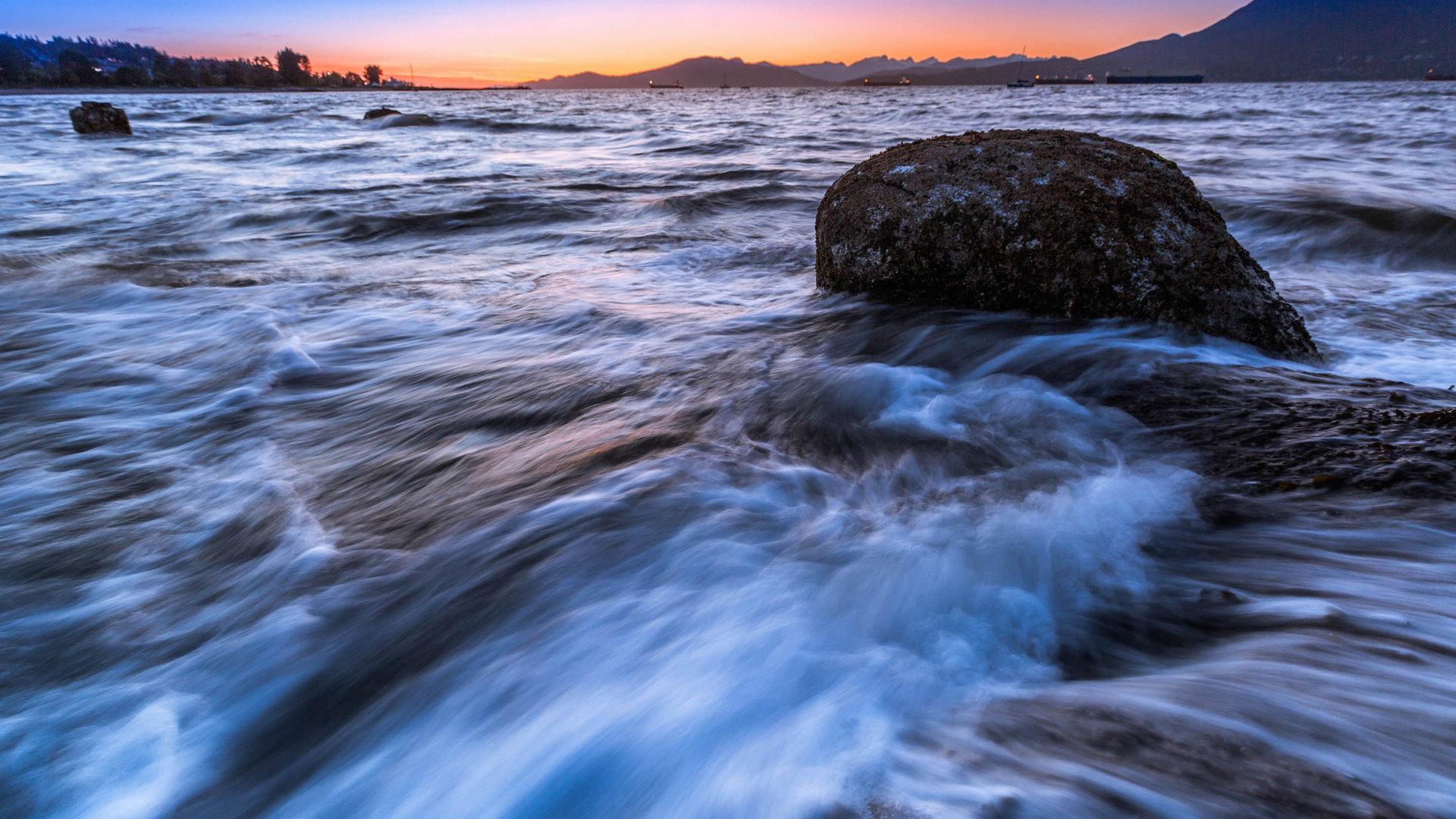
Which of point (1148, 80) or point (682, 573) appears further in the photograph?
point (1148, 80)

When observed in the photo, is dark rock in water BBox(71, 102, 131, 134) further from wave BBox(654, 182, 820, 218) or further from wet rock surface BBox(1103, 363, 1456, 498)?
wet rock surface BBox(1103, 363, 1456, 498)

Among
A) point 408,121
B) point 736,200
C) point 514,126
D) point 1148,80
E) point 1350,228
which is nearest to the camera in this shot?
point 1350,228

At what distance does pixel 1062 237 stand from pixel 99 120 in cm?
2717

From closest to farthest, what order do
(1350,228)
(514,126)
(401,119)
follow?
(1350,228) → (514,126) → (401,119)

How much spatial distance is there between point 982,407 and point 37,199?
12561mm

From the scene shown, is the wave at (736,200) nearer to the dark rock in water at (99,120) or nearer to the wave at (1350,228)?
the wave at (1350,228)

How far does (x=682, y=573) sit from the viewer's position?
2.37 meters

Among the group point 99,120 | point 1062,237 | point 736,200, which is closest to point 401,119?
point 99,120

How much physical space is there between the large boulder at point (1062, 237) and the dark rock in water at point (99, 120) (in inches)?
1021

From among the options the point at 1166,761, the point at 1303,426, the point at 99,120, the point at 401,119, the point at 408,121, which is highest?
the point at 401,119

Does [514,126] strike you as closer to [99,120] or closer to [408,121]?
[408,121]

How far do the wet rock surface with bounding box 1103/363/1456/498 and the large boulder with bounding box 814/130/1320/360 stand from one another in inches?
19.8

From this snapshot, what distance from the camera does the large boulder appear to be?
3455 mm

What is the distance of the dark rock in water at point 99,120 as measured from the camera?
816 inches
